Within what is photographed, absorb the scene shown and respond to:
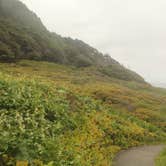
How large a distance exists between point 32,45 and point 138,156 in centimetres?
5417

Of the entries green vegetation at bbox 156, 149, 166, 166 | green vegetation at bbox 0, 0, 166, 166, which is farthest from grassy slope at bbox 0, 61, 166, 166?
green vegetation at bbox 156, 149, 166, 166

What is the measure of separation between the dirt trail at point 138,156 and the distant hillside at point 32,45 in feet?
138

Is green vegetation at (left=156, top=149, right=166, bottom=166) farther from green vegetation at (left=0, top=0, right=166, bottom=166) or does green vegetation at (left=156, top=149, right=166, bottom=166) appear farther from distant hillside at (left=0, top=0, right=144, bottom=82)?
distant hillside at (left=0, top=0, right=144, bottom=82)

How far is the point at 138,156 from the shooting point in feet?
71.9

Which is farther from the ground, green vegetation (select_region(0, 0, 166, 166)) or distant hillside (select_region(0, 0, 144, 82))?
distant hillside (select_region(0, 0, 144, 82))

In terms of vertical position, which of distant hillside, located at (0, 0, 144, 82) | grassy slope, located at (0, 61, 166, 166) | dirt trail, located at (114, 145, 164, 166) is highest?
distant hillside, located at (0, 0, 144, 82)

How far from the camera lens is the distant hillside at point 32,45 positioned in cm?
6923

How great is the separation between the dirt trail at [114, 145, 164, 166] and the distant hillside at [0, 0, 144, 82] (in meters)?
41.9

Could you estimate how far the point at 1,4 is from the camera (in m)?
90.4

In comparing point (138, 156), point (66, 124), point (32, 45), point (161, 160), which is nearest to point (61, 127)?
point (66, 124)

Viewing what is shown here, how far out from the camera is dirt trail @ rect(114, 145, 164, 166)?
65.4 feet

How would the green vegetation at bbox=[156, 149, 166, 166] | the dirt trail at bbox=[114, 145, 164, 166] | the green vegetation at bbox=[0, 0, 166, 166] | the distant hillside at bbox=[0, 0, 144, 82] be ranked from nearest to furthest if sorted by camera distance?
the green vegetation at bbox=[0, 0, 166, 166], the green vegetation at bbox=[156, 149, 166, 166], the dirt trail at bbox=[114, 145, 164, 166], the distant hillside at bbox=[0, 0, 144, 82]

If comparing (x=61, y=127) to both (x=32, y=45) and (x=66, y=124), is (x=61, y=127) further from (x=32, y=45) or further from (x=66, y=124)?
(x=32, y=45)

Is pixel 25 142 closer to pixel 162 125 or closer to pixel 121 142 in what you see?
pixel 121 142
